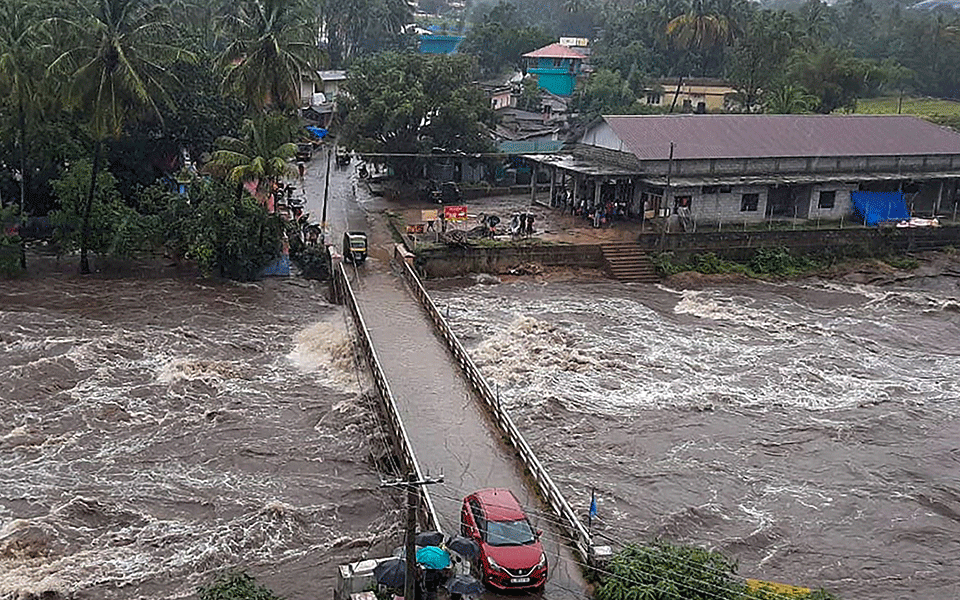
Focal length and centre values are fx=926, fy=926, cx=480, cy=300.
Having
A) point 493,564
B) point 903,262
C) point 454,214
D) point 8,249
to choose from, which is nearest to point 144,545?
point 493,564

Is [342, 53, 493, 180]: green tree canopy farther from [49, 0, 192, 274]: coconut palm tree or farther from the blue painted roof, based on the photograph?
[49, 0, 192, 274]: coconut palm tree

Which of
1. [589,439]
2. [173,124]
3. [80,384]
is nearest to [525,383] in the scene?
[589,439]

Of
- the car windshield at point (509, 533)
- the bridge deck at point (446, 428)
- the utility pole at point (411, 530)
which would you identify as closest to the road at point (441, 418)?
the bridge deck at point (446, 428)

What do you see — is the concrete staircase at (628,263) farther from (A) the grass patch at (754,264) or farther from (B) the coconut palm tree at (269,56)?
(B) the coconut palm tree at (269,56)

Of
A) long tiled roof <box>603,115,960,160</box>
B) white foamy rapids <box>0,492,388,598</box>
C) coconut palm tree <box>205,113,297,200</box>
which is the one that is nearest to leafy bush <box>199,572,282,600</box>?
white foamy rapids <box>0,492,388,598</box>

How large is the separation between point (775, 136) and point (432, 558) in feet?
109

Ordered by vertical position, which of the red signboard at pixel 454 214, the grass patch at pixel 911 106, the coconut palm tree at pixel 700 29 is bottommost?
the red signboard at pixel 454 214

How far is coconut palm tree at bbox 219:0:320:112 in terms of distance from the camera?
3656 centimetres

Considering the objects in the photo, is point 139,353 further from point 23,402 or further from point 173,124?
point 173,124

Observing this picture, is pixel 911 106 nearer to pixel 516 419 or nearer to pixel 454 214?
pixel 454 214

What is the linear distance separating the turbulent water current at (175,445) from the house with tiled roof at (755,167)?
49.7 feet

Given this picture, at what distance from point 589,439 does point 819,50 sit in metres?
46.4

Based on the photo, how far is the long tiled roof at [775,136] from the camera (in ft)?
129

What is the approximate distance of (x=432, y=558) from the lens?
13.4 m
